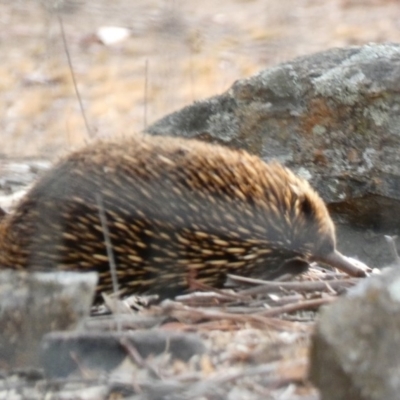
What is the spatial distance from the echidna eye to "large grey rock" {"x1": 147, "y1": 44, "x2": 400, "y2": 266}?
2.94 ft

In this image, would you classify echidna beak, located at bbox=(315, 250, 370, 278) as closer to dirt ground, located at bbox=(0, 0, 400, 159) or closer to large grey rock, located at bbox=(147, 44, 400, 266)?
large grey rock, located at bbox=(147, 44, 400, 266)

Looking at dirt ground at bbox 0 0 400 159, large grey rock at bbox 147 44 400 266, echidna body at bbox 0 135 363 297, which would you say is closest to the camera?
echidna body at bbox 0 135 363 297

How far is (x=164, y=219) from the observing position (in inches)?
135

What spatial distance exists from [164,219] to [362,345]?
1.39 meters

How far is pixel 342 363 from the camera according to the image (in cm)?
214

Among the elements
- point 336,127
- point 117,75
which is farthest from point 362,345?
point 117,75

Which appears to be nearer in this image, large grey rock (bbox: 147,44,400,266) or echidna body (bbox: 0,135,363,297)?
echidna body (bbox: 0,135,363,297)

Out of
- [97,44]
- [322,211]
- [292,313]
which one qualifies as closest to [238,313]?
[292,313]

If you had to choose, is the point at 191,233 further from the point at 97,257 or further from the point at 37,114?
the point at 37,114

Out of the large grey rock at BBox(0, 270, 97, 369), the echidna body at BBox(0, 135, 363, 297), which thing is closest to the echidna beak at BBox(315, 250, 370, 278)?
the echidna body at BBox(0, 135, 363, 297)

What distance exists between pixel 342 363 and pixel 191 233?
1373 mm

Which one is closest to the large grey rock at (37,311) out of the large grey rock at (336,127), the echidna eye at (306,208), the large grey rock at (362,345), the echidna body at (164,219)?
the echidna body at (164,219)

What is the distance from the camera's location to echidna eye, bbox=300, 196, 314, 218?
3.62m

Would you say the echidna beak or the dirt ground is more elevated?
the echidna beak
